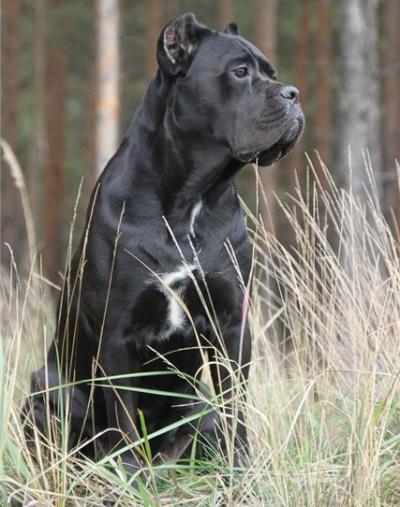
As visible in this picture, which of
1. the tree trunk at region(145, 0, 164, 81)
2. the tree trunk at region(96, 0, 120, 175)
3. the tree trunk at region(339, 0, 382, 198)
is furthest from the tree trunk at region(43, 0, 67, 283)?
the tree trunk at region(339, 0, 382, 198)

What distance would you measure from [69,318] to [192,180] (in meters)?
0.68

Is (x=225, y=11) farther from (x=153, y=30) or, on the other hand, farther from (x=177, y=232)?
(x=177, y=232)

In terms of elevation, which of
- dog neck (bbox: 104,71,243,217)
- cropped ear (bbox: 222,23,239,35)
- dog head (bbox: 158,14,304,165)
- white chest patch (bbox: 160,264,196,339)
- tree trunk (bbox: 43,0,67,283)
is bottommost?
tree trunk (bbox: 43,0,67,283)

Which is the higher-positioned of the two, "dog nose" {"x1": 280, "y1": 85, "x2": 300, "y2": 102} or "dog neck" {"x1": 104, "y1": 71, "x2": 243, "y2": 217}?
"dog nose" {"x1": 280, "y1": 85, "x2": 300, "y2": 102}

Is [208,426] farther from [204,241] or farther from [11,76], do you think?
[11,76]

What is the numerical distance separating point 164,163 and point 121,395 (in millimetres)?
825

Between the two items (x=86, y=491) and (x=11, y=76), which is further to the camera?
(x=11, y=76)

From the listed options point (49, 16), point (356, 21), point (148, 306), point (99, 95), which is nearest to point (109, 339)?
point (148, 306)

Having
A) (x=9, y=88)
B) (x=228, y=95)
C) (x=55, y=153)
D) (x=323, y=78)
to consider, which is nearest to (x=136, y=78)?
(x=55, y=153)

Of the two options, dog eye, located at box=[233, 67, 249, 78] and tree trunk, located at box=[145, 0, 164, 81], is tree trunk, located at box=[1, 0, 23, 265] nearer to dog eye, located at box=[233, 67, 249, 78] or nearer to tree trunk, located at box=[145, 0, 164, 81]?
tree trunk, located at box=[145, 0, 164, 81]

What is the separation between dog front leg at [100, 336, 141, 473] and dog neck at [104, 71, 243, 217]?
1.62 feet

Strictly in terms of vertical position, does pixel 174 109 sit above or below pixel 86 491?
above

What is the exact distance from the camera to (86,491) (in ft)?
10.2

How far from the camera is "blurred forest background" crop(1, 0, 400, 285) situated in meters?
10.1
